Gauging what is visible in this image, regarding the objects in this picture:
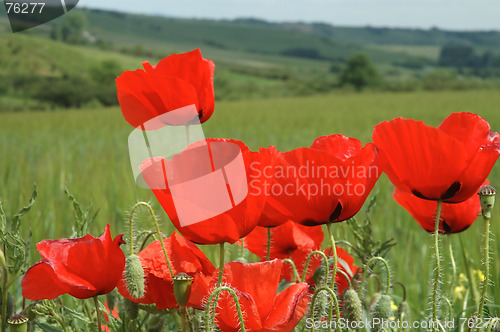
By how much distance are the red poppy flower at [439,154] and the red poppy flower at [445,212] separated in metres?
0.07

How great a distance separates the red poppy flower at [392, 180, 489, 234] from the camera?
0.50m

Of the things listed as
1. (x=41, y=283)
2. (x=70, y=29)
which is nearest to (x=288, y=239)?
(x=41, y=283)

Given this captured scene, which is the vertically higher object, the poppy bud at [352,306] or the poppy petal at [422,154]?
the poppy petal at [422,154]

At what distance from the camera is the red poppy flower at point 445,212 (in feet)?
1.64

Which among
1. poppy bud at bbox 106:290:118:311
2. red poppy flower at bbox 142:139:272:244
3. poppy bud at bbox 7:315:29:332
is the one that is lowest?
poppy bud at bbox 106:290:118:311

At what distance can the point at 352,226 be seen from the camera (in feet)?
1.67

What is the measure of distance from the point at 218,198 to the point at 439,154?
0.59 ft

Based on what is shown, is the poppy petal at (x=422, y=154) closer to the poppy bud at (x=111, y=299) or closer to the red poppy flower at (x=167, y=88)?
the red poppy flower at (x=167, y=88)

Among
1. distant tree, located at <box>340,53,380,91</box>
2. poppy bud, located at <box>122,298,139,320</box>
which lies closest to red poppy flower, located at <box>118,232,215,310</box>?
poppy bud, located at <box>122,298,139,320</box>

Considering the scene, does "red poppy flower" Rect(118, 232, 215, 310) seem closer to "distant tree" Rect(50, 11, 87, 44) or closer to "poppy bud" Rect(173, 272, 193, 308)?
"poppy bud" Rect(173, 272, 193, 308)

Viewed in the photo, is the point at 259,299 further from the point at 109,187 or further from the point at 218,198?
the point at 109,187

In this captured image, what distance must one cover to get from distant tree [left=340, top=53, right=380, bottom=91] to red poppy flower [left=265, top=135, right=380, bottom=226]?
1353 inches

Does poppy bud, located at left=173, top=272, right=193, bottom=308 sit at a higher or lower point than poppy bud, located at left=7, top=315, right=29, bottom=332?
higher

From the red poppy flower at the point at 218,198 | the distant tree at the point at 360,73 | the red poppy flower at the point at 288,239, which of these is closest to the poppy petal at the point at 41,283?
the red poppy flower at the point at 218,198
